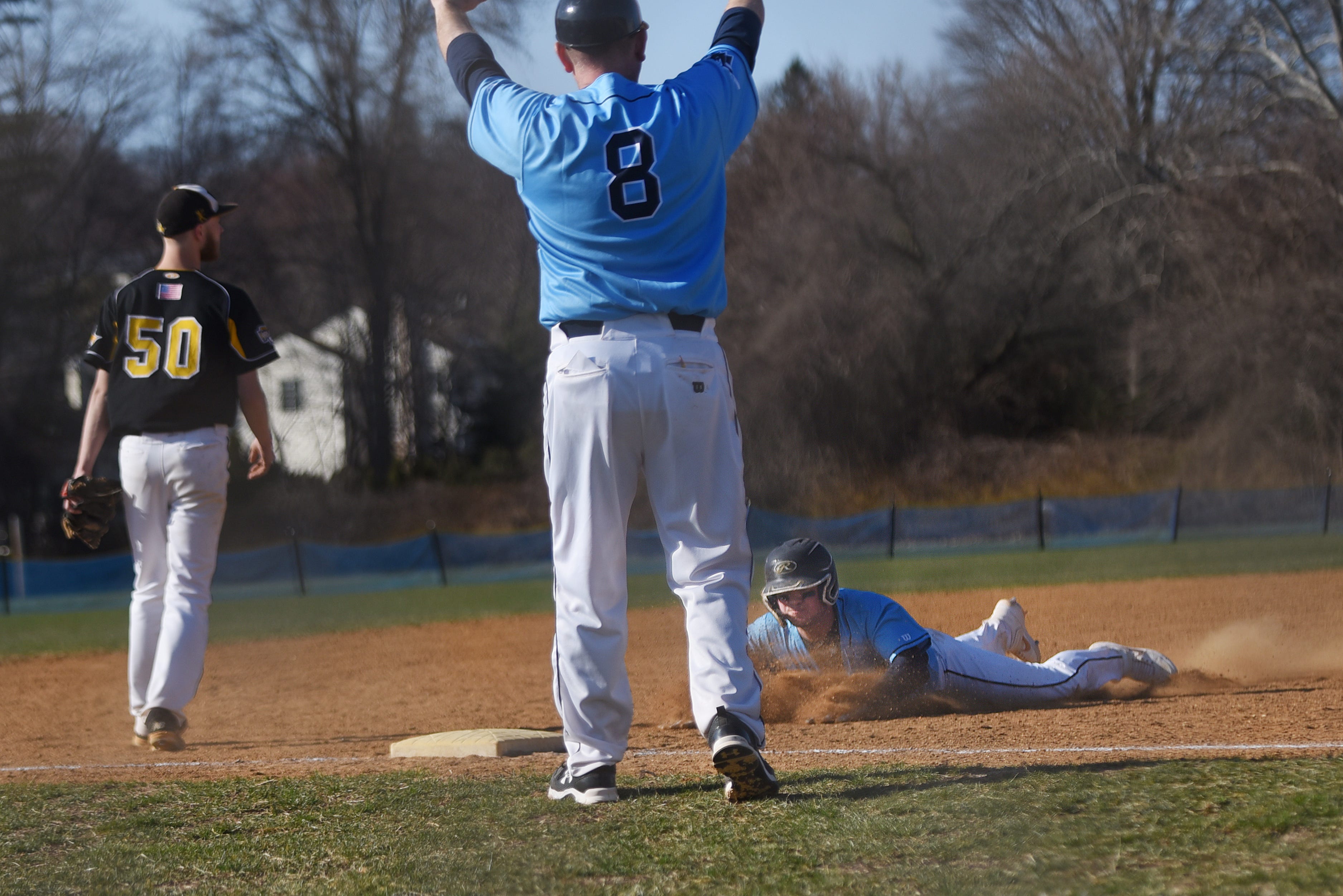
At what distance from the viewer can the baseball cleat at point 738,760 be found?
8.41 feet

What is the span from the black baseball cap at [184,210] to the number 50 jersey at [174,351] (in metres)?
0.17

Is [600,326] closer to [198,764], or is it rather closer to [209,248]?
[198,764]

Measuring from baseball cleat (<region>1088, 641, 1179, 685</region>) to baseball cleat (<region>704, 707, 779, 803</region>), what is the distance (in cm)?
268

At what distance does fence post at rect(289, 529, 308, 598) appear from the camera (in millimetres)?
16828

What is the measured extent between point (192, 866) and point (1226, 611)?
835 cm

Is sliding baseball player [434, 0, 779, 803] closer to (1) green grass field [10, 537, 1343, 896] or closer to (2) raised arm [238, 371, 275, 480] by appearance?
(1) green grass field [10, 537, 1343, 896]

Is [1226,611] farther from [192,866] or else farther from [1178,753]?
[192,866]

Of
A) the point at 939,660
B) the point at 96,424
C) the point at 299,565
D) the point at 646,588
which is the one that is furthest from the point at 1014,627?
the point at 299,565

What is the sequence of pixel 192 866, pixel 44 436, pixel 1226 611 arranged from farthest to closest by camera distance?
1. pixel 44 436
2. pixel 1226 611
3. pixel 192 866

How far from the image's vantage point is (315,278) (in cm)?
2717

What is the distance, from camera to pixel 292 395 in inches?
1201

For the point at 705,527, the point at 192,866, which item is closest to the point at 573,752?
the point at 705,527

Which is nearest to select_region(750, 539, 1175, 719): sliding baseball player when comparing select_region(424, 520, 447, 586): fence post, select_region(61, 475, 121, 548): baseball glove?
select_region(61, 475, 121, 548): baseball glove

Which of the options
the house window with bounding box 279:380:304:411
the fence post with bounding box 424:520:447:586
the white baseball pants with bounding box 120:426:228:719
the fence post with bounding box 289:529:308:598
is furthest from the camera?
the house window with bounding box 279:380:304:411
